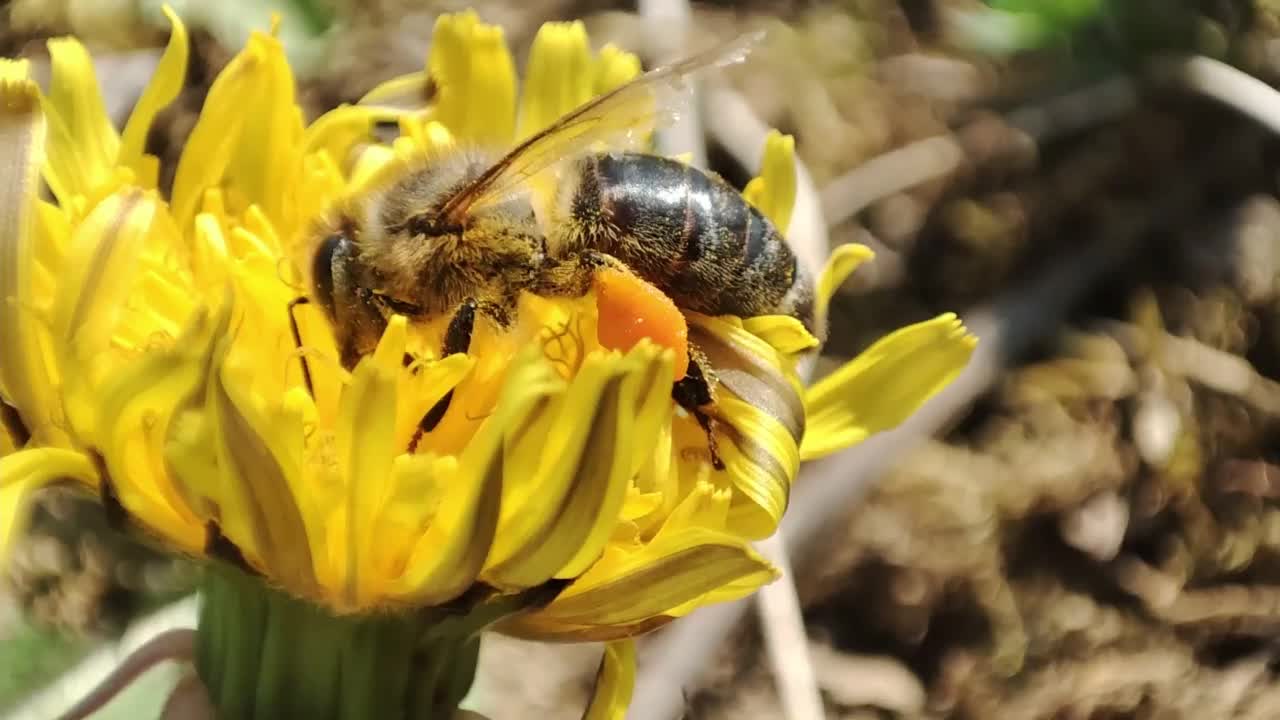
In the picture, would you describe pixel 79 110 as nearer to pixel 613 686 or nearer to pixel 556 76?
pixel 556 76

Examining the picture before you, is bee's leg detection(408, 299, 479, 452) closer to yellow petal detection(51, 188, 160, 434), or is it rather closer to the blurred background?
yellow petal detection(51, 188, 160, 434)

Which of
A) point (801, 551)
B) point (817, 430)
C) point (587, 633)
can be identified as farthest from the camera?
point (801, 551)

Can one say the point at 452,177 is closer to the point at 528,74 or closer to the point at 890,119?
the point at 528,74

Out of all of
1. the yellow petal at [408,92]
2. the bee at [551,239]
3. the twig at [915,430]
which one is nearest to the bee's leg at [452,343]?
the bee at [551,239]

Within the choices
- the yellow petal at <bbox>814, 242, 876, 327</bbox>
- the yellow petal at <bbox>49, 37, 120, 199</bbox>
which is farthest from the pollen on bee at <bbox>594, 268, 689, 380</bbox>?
the yellow petal at <bbox>49, 37, 120, 199</bbox>

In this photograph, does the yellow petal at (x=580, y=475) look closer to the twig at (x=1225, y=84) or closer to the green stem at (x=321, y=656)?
the green stem at (x=321, y=656)

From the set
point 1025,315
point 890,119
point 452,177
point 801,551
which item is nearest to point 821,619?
point 801,551
